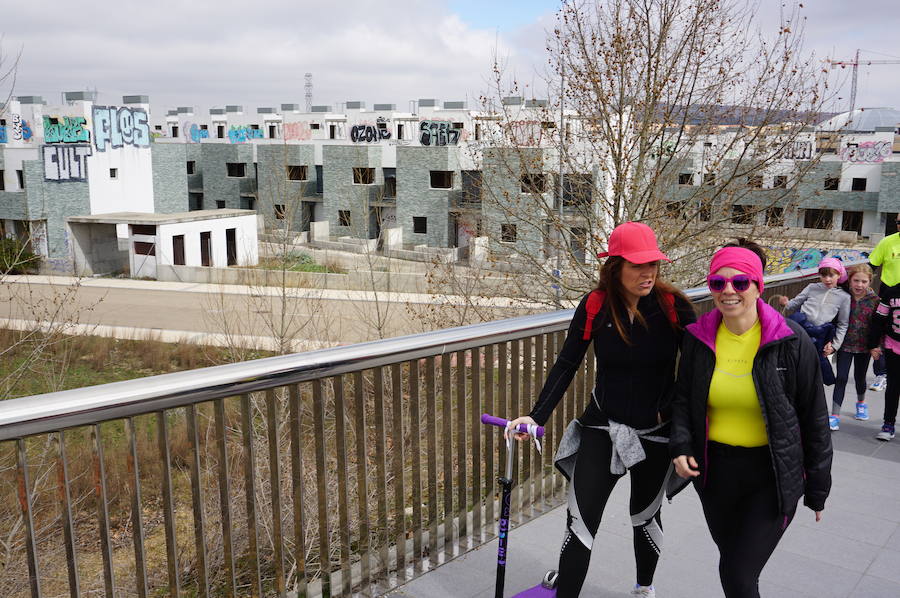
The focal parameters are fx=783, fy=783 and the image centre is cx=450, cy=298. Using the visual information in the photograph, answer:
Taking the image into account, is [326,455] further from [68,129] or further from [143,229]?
[68,129]

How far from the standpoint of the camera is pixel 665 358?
312 cm

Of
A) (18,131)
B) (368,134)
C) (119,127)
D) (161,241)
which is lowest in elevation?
(161,241)

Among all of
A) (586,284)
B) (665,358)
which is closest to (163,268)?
(586,284)

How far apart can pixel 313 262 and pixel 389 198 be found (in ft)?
35.3

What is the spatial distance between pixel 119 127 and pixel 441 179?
2020 centimetres

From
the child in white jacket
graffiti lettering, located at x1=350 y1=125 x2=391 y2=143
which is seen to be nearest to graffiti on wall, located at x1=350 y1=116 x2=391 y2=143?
graffiti lettering, located at x1=350 y1=125 x2=391 y2=143

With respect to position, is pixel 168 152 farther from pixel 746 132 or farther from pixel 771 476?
pixel 771 476

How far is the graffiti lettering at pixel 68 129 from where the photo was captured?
1809 inches

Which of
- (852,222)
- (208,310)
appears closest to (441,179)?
(208,310)

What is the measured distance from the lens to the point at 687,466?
2.87 meters

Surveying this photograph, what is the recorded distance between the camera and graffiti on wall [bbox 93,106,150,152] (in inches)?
1849

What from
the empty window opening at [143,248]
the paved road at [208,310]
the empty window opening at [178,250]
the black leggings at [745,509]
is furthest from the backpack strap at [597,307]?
the empty window opening at [178,250]

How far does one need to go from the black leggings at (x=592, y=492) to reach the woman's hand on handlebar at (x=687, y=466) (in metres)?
0.27

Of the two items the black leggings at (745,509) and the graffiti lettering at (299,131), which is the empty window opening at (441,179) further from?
the black leggings at (745,509)
